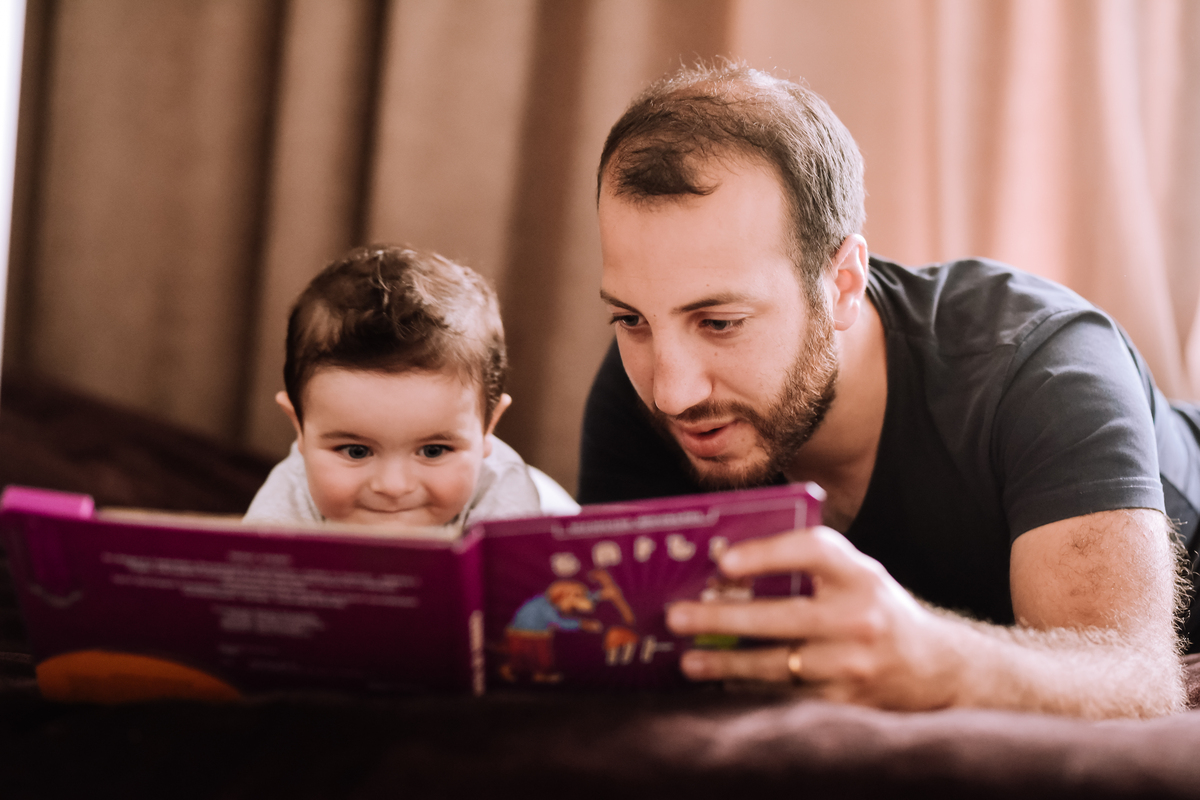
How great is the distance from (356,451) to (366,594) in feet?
1.59

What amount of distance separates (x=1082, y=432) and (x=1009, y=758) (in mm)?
454

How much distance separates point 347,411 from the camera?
3.52ft

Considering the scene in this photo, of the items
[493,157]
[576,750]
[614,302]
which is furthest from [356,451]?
[493,157]

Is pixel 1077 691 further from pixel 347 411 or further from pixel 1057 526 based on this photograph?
pixel 347 411

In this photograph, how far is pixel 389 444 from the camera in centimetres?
109

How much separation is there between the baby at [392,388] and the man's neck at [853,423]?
482 mm

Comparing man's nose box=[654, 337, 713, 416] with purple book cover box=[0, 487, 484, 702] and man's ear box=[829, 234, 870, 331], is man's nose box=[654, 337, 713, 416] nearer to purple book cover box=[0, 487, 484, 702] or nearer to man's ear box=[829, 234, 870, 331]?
man's ear box=[829, 234, 870, 331]

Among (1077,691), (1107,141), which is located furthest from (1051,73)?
(1077,691)

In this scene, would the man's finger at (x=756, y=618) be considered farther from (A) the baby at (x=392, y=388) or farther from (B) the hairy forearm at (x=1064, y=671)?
(A) the baby at (x=392, y=388)

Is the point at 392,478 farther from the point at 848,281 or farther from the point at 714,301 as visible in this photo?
the point at 848,281

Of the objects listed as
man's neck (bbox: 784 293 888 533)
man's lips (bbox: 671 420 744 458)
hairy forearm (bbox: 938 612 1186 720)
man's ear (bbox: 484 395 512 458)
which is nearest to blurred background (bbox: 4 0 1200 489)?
man's neck (bbox: 784 293 888 533)

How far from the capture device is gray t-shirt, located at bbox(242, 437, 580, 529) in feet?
3.94

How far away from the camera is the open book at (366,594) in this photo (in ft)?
2.14

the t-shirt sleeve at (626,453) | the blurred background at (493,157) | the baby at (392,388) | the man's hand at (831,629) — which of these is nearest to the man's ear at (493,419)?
the baby at (392,388)
